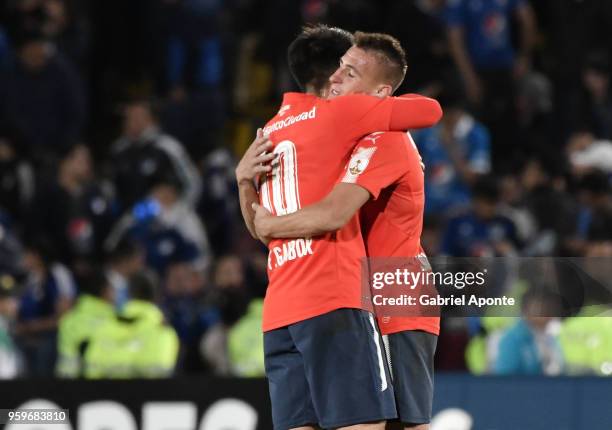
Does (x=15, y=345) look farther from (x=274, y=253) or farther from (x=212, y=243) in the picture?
(x=274, y=253)

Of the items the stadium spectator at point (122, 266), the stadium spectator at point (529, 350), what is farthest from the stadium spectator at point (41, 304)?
the stadium spectator at point (529, 350)

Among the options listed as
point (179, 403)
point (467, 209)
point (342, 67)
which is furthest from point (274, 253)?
point (467, 209)

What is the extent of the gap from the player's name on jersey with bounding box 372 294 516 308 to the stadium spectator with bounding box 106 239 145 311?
4.84 m

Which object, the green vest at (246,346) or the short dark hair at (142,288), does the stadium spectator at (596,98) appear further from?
the short dark hair at (142,288)

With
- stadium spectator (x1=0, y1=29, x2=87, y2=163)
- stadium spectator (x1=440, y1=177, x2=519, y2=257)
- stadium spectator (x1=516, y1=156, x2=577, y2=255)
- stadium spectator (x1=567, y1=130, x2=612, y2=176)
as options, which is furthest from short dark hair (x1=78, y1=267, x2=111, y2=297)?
stadium spectator (x1=567, y1=130, x2=612, y2=176)

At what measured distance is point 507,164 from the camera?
11.7 metres

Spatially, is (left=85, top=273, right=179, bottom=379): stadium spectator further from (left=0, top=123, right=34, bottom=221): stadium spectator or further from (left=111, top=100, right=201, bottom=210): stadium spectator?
(left=0, top=123, right=34, bottom=221): stadium spectator

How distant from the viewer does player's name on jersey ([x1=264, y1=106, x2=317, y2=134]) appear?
4949 millimetres

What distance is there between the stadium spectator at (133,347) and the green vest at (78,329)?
0.54 ft

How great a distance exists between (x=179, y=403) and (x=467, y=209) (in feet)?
12.6

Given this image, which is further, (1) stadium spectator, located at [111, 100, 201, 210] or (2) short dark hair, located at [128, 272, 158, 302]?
(1) stadium spectator, located at [111, 100, 201, 210]

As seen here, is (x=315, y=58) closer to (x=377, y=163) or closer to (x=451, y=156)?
(x=377, y=163)

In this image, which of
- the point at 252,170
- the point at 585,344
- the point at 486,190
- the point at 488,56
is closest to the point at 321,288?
the point at 252,170

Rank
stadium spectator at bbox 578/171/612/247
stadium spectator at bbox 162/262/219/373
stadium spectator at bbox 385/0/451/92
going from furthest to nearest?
stadium spectator at bbox 385/0/451/92, stadium spectator at bbox 578/171/612/247, stadium spectator at bbox 162/262/219/373
